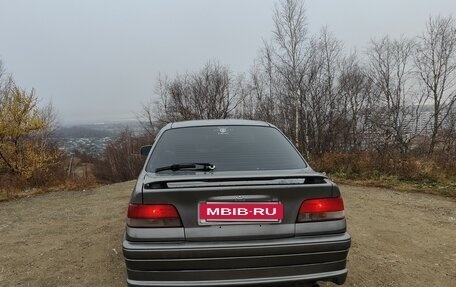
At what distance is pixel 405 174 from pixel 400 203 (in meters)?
3.04

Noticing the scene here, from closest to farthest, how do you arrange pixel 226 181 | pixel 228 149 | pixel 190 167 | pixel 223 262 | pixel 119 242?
1. pixel 223 262
2. pixel 226 181
3. pixel 190 167
4. pixel 228 149
5. pixel 119 242

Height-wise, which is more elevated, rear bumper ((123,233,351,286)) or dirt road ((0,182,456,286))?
rear bumper ((123,233,351,286))

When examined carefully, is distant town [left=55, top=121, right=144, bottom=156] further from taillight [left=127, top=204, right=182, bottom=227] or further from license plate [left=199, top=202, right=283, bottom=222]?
license plate [left=199, top=202, right=283, bottom=222]

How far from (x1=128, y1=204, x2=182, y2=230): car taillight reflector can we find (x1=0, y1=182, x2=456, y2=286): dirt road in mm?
1536

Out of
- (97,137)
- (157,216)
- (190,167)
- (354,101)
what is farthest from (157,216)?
(97,137)

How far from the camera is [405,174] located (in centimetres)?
988

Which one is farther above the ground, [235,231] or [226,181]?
[226,181]

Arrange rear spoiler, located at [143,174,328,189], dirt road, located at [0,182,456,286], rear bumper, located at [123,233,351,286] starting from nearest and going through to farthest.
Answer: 1. rear bumper, located at [123,233,351,286]
2. rear spoiler, located at [143,174,328,189]
3. dirt road, located at [0,182,456,286]

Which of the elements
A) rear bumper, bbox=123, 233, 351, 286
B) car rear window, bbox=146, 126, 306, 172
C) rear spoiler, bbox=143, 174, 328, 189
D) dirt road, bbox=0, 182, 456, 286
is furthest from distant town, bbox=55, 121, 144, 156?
rear bumper, bbox=123, 233, 351, 286

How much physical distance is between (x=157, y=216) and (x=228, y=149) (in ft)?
3.49

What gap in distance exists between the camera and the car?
2.28 metres

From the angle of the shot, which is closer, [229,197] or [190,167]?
[229,197]

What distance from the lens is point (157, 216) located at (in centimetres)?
234

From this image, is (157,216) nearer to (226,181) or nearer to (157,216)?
(157,216)
